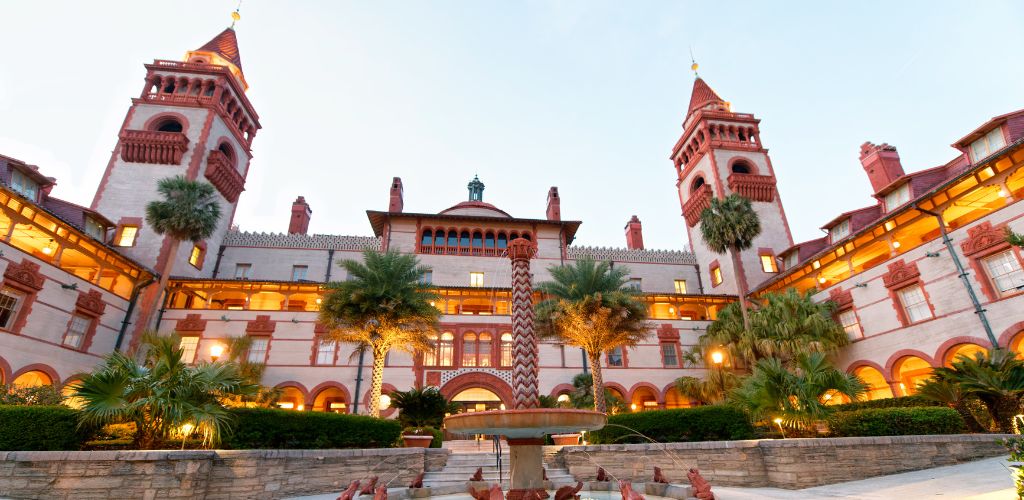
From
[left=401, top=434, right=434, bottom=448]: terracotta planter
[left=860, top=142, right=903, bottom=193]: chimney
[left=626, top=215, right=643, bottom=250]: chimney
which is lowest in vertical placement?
[left=401, top=434, right=434, bottom=448]: terracotta planter

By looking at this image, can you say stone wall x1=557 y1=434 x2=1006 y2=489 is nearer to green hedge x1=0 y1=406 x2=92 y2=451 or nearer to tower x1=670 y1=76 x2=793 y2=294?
green hedge x1=0 y1=406 x2=92 y2=451

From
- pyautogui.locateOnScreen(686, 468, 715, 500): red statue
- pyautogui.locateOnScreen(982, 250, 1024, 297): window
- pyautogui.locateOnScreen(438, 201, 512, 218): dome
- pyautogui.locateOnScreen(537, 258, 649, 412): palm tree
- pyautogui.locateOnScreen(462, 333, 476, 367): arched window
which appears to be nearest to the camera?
pyautogui.locateOnScreen(686, 468, 715, 500): red statue

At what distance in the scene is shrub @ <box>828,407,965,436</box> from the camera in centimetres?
1273

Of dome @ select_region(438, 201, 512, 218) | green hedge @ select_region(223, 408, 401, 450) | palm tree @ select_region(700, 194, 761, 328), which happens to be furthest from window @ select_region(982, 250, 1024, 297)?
dome @ select_region(438, 201, 512, 218)

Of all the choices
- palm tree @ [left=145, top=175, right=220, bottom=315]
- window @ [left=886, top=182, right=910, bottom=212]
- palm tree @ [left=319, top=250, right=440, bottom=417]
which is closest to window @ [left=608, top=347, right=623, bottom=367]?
palm tree @ [left=319, top=250, right=440, bottom=417]

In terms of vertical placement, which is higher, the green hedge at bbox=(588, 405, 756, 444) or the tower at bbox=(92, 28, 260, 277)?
the tower at bbox=(92, 28, 260, 277)

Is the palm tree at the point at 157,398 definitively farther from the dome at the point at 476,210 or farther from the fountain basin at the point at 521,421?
the dome at the point at 476,210

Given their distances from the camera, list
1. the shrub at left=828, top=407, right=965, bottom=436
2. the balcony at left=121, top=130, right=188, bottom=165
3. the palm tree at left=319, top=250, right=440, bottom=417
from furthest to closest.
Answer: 1. the balcony at left=121, top=130, right=188, bottom=165
2. the palm tree at left=319, top=250, right=440, bottom=417
3. the shrub at left=828, top=407, right=965, bottom=436

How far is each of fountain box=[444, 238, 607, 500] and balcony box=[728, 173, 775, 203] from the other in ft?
99.8

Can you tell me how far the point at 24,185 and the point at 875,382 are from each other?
4333 cm

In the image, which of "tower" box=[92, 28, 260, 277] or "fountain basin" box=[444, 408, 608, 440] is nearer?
"fountain basin" box=[444, 408, 608, 440]

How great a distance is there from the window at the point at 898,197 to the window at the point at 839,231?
2.27 meters

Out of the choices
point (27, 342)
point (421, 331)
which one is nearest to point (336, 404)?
point (421, 331)

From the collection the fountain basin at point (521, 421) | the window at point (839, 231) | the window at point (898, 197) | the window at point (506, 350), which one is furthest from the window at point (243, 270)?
the window at point (898, 197)
